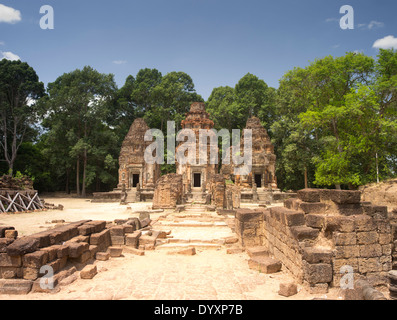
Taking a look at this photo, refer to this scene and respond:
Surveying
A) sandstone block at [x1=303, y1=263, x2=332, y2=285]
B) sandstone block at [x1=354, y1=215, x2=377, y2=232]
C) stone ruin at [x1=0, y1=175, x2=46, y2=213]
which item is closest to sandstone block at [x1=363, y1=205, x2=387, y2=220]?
sandstone block at [x1=354, y1=215, x2=377, y2=232]

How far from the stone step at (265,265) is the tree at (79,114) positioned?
2607 centimetres

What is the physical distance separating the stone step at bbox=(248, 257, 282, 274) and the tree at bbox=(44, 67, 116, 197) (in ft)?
85.5

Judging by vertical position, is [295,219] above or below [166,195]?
above

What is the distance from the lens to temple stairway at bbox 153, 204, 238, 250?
8.84 meters

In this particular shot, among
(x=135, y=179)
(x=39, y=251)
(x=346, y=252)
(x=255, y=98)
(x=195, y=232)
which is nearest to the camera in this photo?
(x=346, y=252)

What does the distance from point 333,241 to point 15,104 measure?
116 ft

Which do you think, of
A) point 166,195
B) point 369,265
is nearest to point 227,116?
point 166,195

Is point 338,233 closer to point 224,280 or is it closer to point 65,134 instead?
point 224,280

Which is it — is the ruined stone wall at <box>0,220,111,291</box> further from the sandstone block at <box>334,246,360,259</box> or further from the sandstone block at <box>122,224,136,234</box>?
the sandstone block at <box>334,246,360,259</box>

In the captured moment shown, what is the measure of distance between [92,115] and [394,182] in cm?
2868

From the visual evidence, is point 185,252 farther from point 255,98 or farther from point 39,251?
point 255,98

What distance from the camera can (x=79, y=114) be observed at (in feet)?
101

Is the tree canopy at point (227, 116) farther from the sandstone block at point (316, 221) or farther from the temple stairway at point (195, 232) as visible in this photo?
the sandstone block at point (316, 221)
